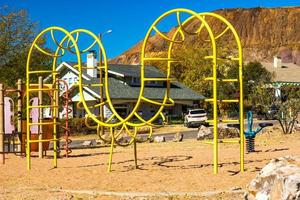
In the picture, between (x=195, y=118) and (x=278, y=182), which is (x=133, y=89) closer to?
(x=195, y=118)

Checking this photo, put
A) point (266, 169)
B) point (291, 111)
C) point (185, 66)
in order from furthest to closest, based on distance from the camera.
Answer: point (185, 66) → point (291, 111) → point (266, 169)

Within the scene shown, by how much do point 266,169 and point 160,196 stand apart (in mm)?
2680

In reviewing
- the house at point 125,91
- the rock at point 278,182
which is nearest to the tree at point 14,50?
the house at point 125,91

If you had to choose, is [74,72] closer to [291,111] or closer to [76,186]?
[291,111]

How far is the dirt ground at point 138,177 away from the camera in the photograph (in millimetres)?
9805

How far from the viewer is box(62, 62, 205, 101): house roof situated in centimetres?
4616

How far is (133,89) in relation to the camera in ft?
159

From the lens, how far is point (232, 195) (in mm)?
9273

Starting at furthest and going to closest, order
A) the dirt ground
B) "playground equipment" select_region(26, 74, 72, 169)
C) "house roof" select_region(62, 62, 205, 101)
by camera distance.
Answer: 1. "house roof" select_region(62, 62, 205, 101)
2. "playground equipment" select_region(26, 74, 72, 169)
3. the dirt ground

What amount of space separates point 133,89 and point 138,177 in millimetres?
36886

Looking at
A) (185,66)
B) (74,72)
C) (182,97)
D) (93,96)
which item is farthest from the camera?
(185,66)

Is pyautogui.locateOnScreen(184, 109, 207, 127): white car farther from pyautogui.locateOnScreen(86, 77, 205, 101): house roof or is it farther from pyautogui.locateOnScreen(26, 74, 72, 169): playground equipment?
pyautogui.locateOnScreen(26, 74, 72, 169): playground equipment

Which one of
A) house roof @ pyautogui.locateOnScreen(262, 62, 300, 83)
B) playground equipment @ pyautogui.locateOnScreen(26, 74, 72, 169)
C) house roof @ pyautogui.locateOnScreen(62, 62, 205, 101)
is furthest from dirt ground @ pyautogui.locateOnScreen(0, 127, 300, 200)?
house roof @ pyautogui.locateOnScreen(262, 62, 300, 83)

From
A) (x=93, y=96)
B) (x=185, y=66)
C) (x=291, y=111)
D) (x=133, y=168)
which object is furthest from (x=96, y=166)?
(x=185, y=66)
